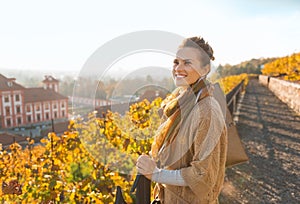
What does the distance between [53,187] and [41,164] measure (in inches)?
29.0

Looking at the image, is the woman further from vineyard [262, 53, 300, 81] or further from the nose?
vineyard [262, 53, 300, 81]

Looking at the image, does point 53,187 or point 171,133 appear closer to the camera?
point 171,133

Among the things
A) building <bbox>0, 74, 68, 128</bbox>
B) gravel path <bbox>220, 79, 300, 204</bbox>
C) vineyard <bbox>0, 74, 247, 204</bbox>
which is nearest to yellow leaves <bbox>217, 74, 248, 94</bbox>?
vineyard <bbox>0, 74, 247, 204</bbox>

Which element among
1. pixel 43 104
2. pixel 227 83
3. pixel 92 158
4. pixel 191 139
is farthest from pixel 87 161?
pixel 43 104

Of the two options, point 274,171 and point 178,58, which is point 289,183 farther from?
point 178,58

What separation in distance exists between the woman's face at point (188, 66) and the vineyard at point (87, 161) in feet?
1.46

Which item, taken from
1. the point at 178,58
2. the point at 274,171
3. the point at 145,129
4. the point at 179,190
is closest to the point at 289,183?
the point at 274,171

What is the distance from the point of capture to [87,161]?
321 cm

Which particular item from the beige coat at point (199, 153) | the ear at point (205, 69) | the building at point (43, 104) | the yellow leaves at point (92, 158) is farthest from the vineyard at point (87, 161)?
the building at point (43, 104)

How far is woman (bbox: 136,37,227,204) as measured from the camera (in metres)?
1.10

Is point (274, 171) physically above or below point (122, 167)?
below

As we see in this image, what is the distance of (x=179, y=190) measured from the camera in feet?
4.01

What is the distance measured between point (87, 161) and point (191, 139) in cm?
238

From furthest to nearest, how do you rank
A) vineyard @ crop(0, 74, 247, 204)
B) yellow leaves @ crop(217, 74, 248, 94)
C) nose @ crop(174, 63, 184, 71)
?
1. vineyard @ crop(0, 74, 247, 204)
2. yellow leaves @ crop(217, 74, 248, 94)
3. nose @ crop(174, 63, 184, 71)
